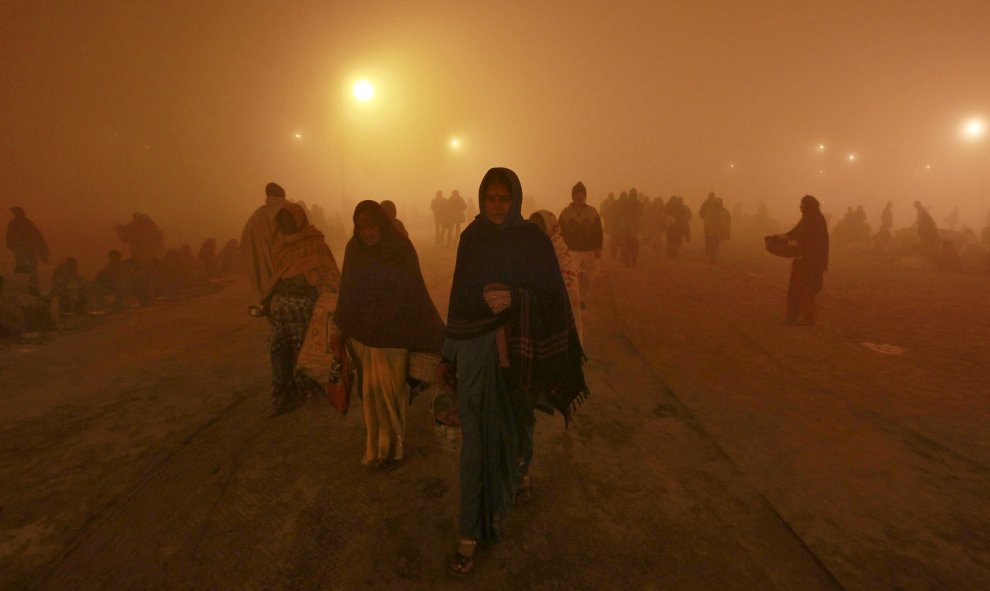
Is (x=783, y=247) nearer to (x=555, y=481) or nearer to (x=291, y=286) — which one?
(x=555, y=481)

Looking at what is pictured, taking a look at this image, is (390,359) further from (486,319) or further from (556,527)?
(556,527)

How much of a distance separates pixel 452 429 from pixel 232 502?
1.62m

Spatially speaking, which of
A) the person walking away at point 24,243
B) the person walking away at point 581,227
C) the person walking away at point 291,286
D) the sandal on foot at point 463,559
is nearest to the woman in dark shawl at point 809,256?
the person walking away at point 581,227

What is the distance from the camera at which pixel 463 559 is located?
258cm

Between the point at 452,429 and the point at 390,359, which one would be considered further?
the point at 390,359

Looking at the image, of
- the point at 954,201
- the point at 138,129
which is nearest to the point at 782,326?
the point at 138,129

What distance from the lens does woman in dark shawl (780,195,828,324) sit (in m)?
7.71

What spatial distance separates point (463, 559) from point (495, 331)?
121 centimetres

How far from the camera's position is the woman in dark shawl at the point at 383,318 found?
3455mm

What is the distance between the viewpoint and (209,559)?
2.70 m

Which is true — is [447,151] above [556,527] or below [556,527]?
above

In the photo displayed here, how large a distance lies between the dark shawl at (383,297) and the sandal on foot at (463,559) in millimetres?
1333

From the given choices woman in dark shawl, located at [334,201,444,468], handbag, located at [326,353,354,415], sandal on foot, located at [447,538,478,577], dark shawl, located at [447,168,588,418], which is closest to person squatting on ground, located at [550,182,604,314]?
woman in dark shawl, located at [334,201,444,468]

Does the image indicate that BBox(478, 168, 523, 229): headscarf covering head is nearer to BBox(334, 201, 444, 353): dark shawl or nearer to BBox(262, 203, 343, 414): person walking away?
BBox(334, 201, 444, 353): dark shawl
